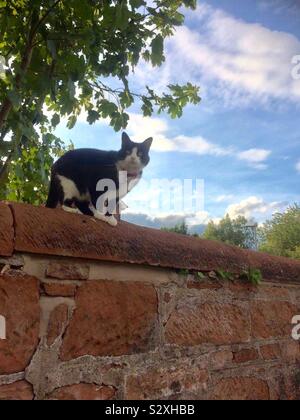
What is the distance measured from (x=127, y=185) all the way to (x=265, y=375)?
1.35 metres

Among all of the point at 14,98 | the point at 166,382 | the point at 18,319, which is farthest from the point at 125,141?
the point at 18,319

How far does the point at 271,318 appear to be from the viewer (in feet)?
7.62

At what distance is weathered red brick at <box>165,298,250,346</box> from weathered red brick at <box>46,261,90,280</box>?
0.50m

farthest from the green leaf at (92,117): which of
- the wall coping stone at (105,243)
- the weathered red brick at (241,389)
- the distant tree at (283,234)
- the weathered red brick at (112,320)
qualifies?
the distant tree at (283,234)

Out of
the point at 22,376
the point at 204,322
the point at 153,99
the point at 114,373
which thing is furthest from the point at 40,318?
the point at 153,99

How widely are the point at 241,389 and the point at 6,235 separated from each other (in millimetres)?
1449

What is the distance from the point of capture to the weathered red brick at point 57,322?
1.33 m

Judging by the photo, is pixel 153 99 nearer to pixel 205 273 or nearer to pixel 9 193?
pixel 9 193

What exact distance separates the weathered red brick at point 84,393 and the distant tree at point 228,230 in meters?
29.5

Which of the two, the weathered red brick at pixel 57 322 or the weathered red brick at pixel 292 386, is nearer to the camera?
the weathered red brick at pixel 57 322

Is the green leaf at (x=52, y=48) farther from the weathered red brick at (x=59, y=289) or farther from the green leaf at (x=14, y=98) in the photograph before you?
the weathered red brick at (x=59, y=289)

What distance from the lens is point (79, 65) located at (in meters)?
2.46

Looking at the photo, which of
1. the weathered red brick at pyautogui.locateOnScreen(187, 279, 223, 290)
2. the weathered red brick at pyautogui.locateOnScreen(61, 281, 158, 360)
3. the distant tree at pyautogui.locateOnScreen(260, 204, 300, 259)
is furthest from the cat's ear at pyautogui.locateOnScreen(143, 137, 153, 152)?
the distant tree at pyautogui.locateOnScreen(260, 204, 300, 259)

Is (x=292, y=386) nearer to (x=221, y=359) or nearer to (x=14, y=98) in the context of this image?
(x=221, y=359)
